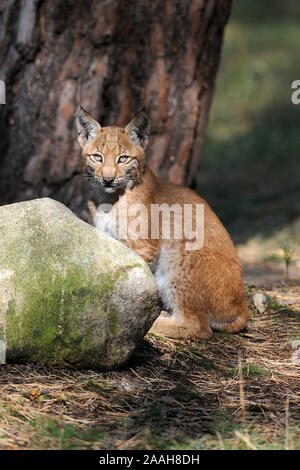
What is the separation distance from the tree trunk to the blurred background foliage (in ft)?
7.65

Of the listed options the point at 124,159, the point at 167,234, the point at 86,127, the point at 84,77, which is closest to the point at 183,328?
the point at 167,234

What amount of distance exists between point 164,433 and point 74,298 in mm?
804

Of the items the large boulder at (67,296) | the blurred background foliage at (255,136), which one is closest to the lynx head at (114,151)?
the large boulder at (67,296)

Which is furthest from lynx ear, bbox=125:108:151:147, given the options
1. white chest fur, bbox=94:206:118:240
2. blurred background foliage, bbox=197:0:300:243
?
blurred background foliage, bbox=197:0:300:243

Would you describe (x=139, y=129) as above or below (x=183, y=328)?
above

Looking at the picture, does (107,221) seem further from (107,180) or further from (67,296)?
(67,296)

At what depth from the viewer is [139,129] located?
4.22m

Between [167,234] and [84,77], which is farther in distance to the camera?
[84,77]

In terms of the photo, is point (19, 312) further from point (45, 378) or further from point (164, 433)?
point (164, 433)

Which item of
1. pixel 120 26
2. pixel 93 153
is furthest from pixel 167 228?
pixel 120 26

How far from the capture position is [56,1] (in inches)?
205

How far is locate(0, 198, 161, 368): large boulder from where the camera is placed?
9.86 feet

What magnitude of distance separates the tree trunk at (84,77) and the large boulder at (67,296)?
2.20 m

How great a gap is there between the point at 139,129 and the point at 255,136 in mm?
7587
